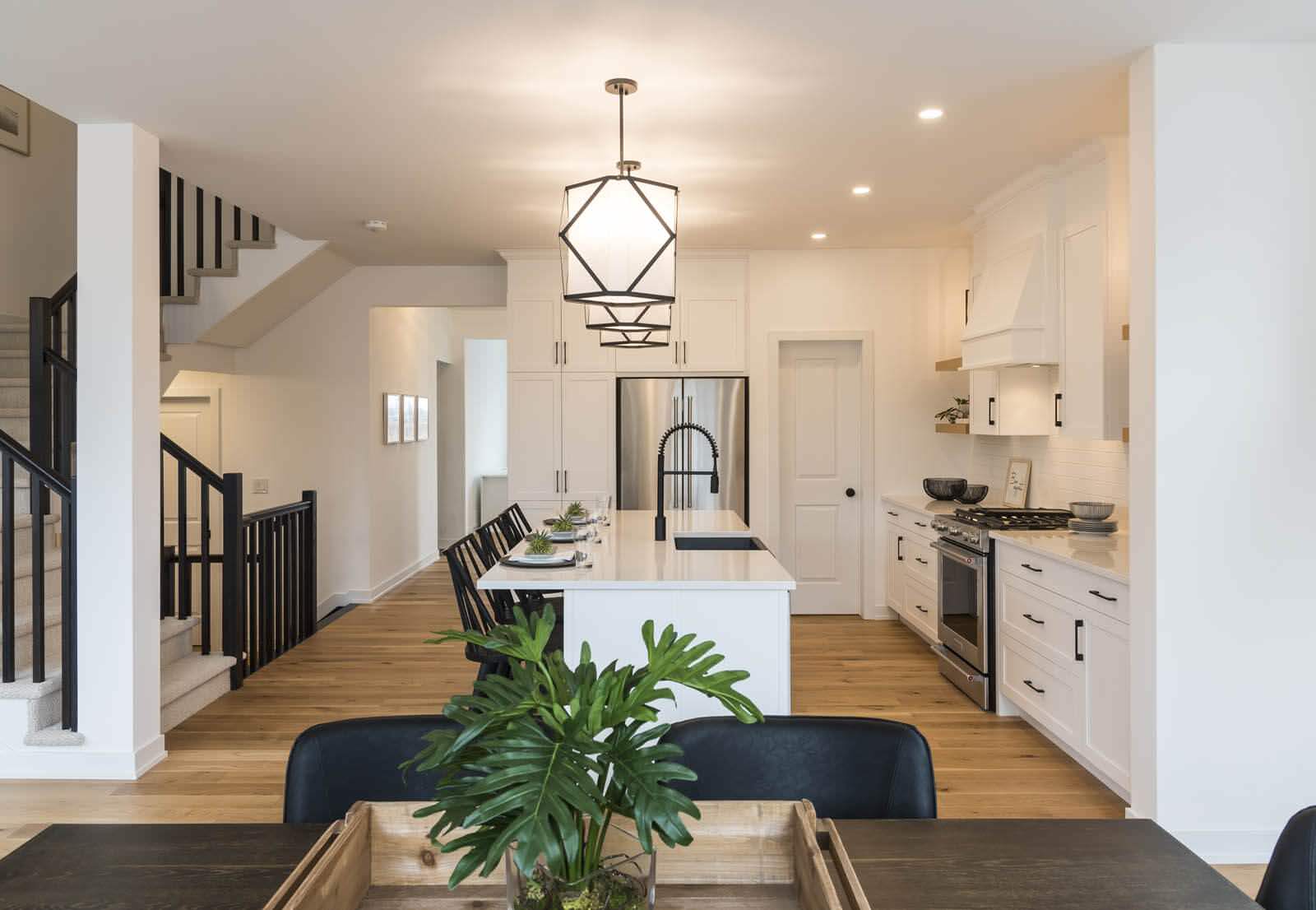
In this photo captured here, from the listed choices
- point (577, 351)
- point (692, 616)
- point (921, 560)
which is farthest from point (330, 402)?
point (692, 616)

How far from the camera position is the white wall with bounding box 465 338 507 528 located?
10898 mm

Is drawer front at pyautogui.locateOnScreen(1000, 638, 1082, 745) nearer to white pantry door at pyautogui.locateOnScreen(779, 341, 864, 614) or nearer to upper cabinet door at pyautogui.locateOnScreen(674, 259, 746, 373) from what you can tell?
white pantry door at pyautogui.locateOnScreen(779, 341, 864, 614)

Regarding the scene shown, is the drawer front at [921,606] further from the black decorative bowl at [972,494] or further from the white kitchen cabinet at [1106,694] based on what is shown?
the white kitchen cabinet at [1106,694]

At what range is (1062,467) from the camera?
213 inches

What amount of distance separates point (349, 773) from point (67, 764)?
291 cm

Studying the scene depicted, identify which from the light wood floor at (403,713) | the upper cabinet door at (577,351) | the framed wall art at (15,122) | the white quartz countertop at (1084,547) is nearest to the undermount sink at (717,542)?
the light wood floor at (403,713)

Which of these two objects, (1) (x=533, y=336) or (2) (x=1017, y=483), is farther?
(1) (x=533, y=336)

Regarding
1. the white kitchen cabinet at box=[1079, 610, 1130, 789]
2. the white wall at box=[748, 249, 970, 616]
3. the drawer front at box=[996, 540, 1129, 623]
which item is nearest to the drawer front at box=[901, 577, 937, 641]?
the white wall at box=[748, 249, 970, 616]

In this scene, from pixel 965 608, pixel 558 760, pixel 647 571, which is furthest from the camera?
pixel 965 608

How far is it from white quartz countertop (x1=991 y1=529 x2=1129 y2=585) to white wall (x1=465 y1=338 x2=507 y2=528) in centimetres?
736

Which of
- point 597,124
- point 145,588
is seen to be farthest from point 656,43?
point 145,588

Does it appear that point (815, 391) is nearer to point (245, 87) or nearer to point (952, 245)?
point (952, 245)

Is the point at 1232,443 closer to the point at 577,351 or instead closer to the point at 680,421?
the point at 680,421

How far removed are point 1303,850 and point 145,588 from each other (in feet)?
13.1
